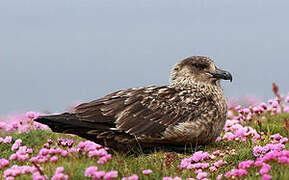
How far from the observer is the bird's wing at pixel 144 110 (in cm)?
791

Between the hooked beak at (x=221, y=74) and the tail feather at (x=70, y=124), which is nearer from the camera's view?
the tail feather at (x=70, y=124)

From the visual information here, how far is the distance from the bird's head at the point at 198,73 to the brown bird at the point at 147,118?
337 mm

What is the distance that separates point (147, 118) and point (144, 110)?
6.6 inches

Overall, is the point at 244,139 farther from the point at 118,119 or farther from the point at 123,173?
the point at 123,173

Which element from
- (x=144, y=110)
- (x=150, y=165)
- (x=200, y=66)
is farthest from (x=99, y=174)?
(x=200, y=66)

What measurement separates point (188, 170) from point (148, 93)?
2.51m

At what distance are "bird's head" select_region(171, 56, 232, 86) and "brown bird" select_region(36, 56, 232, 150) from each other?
0.34 meters

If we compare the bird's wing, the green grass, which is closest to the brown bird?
the bird's wing

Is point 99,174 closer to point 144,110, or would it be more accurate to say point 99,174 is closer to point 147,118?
point 147,118

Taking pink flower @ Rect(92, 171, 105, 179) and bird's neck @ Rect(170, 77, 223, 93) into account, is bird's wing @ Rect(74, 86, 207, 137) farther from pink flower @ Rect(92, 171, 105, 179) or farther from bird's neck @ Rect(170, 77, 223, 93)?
pink flower @ Rect(92, 171, 105, 179)

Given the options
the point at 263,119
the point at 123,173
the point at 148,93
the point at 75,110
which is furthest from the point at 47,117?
the point at 263,119

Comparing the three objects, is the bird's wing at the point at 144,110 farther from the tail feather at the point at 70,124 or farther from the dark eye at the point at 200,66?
the dark eye at the point at 200,66

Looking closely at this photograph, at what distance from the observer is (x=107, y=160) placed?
5.40m

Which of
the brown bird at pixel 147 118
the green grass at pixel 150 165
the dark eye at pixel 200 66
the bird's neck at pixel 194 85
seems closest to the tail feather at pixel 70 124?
the brown bird at pixel 147 118
